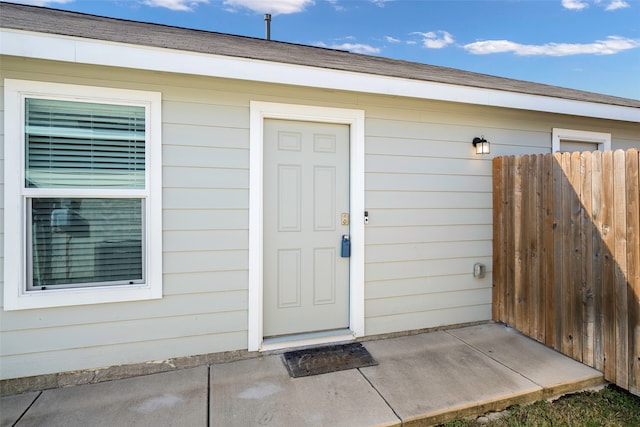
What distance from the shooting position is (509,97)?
321 centimetres

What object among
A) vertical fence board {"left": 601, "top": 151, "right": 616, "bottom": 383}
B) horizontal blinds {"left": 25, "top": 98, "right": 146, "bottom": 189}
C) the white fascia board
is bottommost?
vertical fence board {"left": 601, "top": 151, "right": 616, "bottom": 383}

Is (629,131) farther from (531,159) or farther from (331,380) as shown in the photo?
(331,380)

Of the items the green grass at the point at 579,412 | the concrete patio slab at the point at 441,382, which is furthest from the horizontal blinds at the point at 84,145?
the green grass at the point at 579,412

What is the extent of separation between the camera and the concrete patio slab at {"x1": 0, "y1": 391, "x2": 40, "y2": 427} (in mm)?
1912

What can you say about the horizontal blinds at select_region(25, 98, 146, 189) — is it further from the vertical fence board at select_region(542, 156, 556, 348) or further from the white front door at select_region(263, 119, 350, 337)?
the vertical fence board at select_region(542, 156, 556, 348)

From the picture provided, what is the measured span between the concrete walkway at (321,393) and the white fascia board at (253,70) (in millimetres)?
2262

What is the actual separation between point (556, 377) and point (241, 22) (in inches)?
271

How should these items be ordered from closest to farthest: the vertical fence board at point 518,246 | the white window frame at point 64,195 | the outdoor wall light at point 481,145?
the white window frame at point 64,195, the vertical fence board at point 518,246, the outdoor wall light at point 481,145

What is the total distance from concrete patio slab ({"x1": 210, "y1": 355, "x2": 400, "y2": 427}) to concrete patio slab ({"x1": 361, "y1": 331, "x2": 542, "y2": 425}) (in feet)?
0.52

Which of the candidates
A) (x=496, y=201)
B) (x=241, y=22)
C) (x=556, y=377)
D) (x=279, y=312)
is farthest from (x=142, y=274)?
(x=241, y=22)

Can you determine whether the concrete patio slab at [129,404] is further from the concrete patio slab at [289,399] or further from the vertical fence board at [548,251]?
the vertical fence board at [548,251]


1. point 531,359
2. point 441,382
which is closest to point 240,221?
point 441,382

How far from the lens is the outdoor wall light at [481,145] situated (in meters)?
3.26

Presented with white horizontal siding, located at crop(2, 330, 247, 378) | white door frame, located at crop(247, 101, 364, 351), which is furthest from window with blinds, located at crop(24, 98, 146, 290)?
white door frame, located at crop(247, 101, 364, 351)
